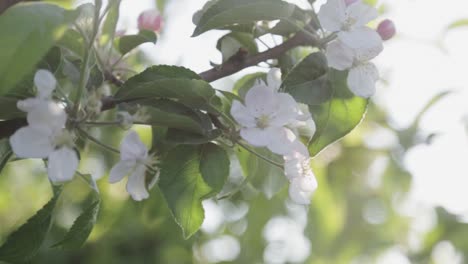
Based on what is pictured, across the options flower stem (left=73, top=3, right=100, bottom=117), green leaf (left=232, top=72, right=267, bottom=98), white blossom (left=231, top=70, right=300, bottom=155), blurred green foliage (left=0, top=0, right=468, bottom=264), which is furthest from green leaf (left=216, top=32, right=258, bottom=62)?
blurred green foliage (left=0, top=0, right=468, bottom=264)

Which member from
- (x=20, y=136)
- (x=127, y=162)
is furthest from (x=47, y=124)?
(x=127, y=162)

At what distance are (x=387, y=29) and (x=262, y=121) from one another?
272mm

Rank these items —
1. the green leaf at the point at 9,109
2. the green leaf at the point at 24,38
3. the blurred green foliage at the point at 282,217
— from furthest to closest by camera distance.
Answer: the blurred green foliage at the point at 282,217 < the green leaf at the point at 9,109 < the green leaf at the point at 24,38

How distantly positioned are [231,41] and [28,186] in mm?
1212

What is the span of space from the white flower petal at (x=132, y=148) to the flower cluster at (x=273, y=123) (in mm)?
101

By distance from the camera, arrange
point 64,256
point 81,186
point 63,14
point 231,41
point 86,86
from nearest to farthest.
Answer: point 63,14, point 86,86, point 231,41, point 64,256, point 81,186

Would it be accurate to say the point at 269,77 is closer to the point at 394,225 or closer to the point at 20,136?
the point at 20,136

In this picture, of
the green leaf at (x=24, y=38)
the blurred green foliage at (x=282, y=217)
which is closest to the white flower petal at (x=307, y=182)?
the green leaf at (x=24, y=38)

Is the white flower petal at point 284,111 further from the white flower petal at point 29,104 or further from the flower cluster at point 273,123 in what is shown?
the white flower petal at point 29,104

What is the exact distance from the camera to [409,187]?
1.81 metres

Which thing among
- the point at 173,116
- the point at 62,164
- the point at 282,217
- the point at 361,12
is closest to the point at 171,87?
the point at 173,116

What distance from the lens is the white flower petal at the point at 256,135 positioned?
0.77 metres

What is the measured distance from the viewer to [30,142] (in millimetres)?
677

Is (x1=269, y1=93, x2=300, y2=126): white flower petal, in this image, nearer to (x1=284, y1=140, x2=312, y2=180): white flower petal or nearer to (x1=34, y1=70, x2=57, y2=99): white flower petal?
(x1=284, y1=140, x2=312, y2=180): white flower petal
